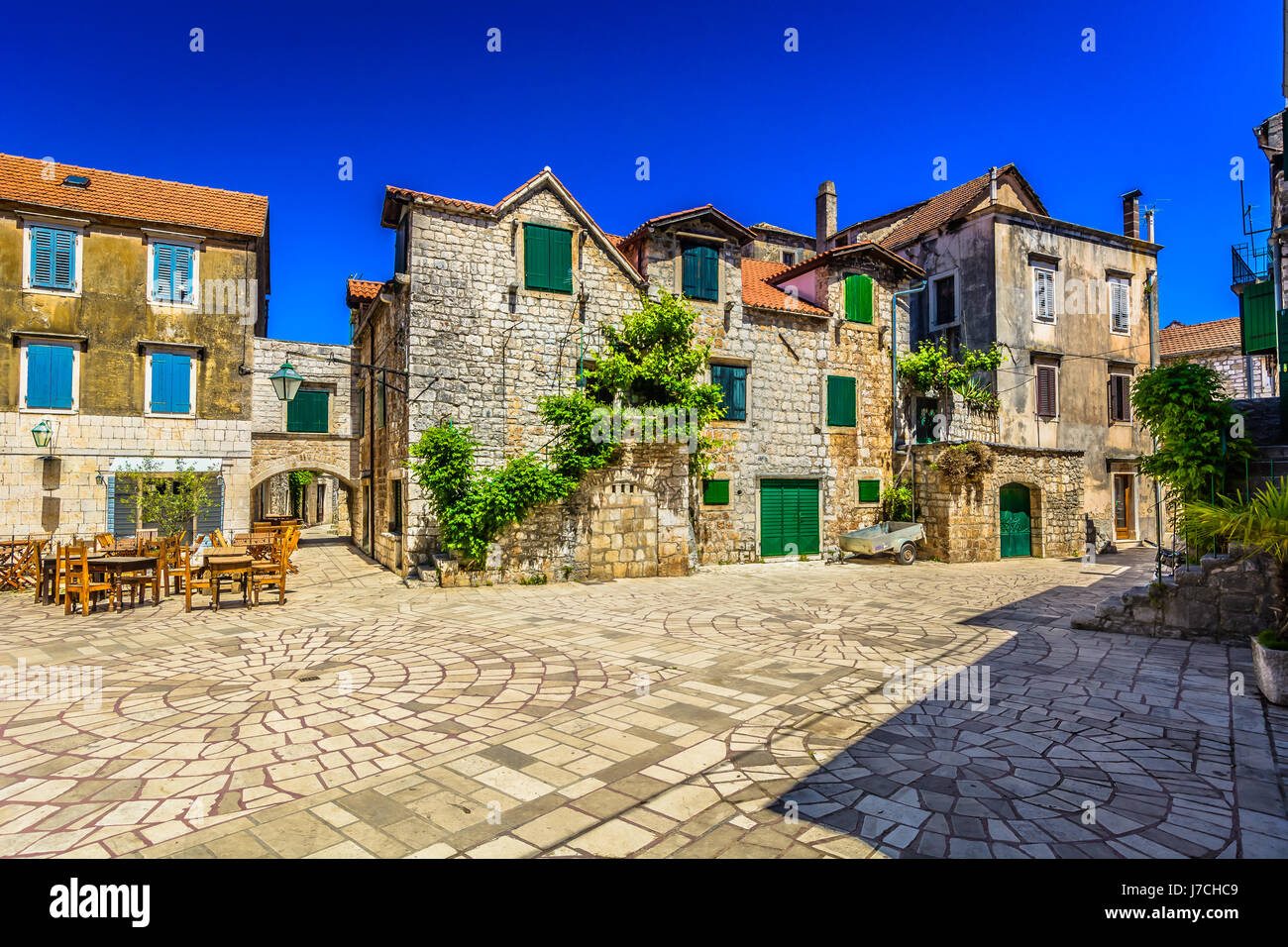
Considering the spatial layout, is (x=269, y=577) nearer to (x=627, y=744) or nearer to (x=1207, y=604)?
(x=627, y=744)

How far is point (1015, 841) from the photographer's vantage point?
330 cm

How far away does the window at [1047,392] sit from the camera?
20484 mm

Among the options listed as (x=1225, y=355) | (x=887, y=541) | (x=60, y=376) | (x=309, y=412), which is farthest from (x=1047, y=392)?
(x=60, y=376)

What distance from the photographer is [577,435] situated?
43.9 ft

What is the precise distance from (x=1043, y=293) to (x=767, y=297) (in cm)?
953

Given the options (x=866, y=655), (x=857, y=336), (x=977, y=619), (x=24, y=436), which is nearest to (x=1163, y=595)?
(x=977, y=619)

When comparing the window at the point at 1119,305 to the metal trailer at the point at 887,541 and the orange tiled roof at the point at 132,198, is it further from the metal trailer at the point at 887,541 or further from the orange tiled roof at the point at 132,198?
the orange tiled roof at the point at 132,198

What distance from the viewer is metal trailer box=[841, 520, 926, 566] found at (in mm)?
17000

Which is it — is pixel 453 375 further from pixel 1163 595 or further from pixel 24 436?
pixel 1163 595

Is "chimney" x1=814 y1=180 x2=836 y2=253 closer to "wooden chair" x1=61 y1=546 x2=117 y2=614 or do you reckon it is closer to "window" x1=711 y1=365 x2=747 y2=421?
"window" x1=711 y1=365 x2=747 y2=421

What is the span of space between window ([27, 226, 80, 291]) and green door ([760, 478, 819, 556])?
17270mm

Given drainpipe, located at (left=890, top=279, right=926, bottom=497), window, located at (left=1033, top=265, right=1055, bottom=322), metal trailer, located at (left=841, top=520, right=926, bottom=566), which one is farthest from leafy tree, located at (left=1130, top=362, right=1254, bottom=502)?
window, located at (left=1033, top=265, right=1055, bottom=322)
